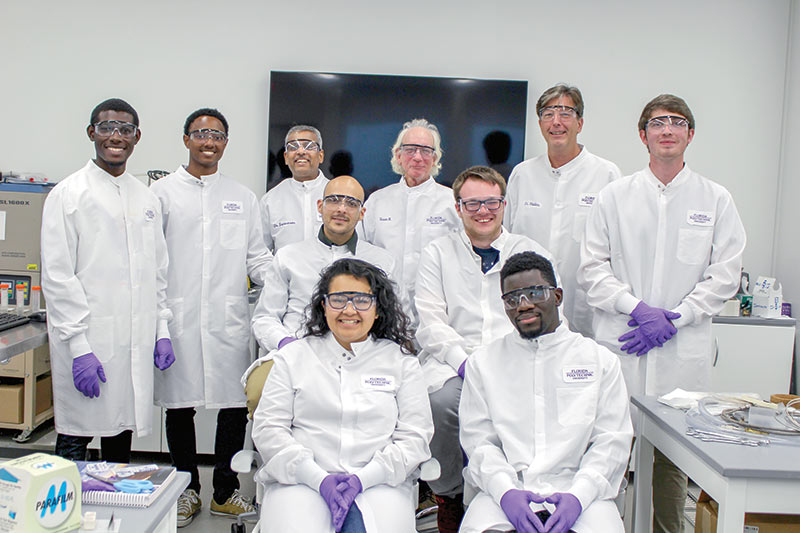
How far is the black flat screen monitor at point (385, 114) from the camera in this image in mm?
3875

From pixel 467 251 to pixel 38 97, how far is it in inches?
129

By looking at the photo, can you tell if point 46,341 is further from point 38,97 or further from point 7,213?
point 38,97

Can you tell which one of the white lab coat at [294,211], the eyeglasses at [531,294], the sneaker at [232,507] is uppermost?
the white lab coat at [294,211]

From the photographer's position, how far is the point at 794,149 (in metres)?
3.72

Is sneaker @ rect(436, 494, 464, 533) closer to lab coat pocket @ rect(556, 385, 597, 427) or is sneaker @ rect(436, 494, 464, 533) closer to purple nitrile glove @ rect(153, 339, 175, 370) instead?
lab coat pocket @ rect(556, 385, 597, 427)

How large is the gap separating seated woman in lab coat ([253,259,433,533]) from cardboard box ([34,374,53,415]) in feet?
7.54

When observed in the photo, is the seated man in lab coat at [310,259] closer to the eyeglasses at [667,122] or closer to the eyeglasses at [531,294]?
the eyeglasses at [531,294]

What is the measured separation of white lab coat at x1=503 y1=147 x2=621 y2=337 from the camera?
2.70 metres

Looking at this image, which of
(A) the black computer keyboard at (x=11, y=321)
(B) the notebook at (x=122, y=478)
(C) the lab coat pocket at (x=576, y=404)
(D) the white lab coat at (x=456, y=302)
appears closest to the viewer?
(B) the notebook at (x=122, y=478)

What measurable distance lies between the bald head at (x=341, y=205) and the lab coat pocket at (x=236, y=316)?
2.09 ft

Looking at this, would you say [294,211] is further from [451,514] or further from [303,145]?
[451,514]

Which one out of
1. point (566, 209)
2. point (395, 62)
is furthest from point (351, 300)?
point (395, 62)

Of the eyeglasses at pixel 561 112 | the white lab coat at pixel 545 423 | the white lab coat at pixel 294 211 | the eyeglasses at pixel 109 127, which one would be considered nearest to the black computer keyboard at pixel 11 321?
the eyeglasses at pixel 109 127

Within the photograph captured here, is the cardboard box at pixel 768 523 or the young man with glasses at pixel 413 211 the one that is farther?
the young man with glasses at pixel 413 211
